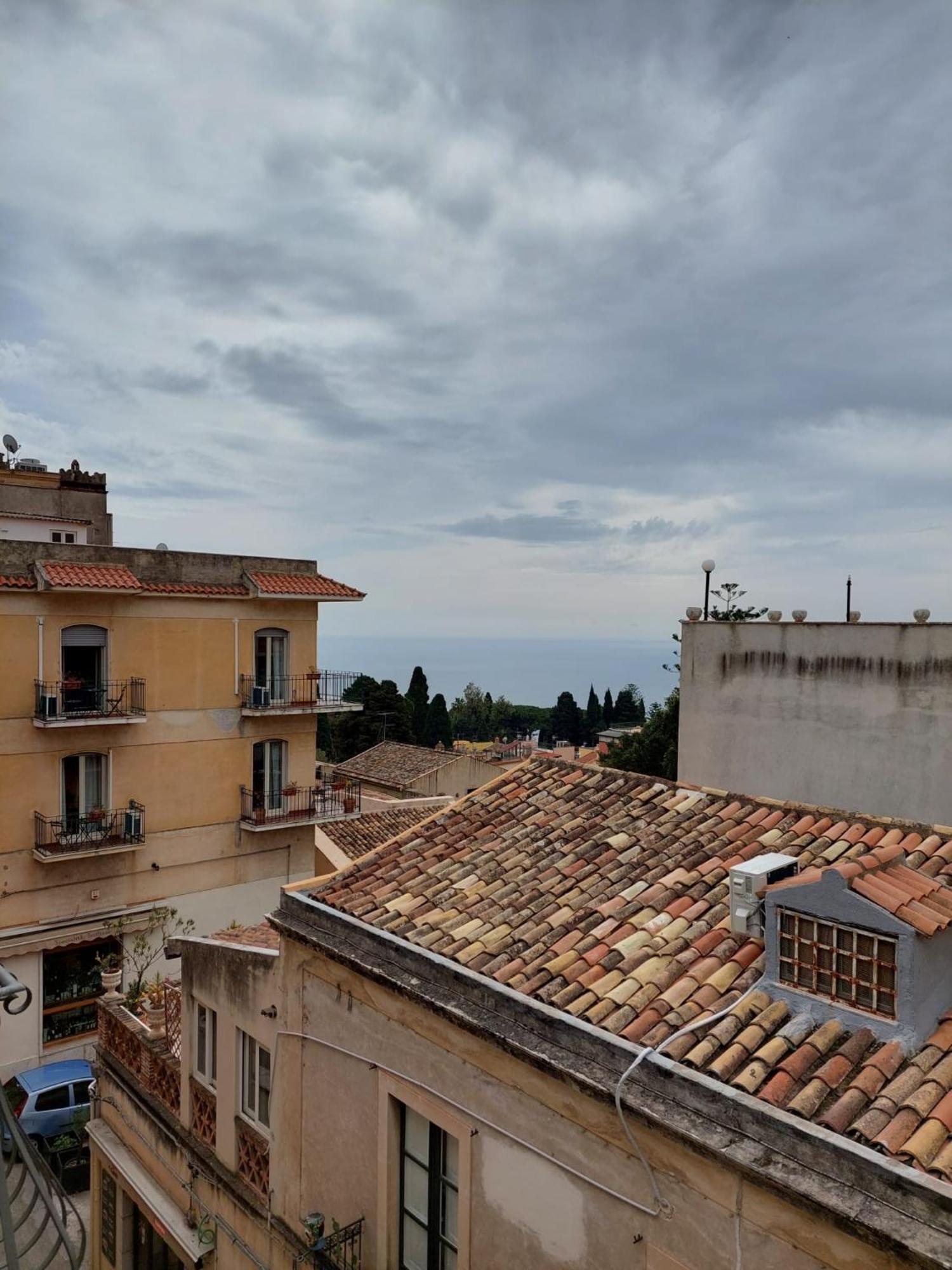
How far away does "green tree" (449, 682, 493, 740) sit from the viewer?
109m

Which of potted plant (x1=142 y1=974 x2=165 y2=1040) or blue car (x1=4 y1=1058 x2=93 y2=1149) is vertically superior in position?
potted plant (x1=142 y1=974 x2=165 y2=1040)

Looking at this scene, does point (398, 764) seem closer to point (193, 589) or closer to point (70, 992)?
point (193, 589)

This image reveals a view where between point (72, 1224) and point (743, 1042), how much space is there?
51.3 feet

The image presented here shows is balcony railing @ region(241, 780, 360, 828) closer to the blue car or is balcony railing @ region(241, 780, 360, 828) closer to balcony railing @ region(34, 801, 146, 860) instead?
balcony railing @ region(34, 801, 146, 860)

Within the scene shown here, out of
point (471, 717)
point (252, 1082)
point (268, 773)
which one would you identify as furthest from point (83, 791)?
point (471, 717)

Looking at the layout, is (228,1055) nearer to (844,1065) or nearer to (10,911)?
(844,1065)

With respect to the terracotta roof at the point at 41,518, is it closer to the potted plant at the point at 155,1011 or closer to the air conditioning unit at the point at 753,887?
the potted plant at the point at 155,1011

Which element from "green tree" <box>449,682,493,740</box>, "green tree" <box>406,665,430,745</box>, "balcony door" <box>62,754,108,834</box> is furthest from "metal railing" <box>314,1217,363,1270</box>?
"green tree" <box>449,682,493,740</box>

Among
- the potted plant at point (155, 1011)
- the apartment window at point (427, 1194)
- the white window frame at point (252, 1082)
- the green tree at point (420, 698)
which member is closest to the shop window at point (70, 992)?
the potted plant at point (155, 1011)

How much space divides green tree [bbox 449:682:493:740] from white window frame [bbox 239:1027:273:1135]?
96591 millimetres

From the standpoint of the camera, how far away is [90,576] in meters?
20.1

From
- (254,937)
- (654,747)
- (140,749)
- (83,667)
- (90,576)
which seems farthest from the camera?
(654,747)

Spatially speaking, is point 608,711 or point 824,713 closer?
point 824,713

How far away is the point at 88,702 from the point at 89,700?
7cm
